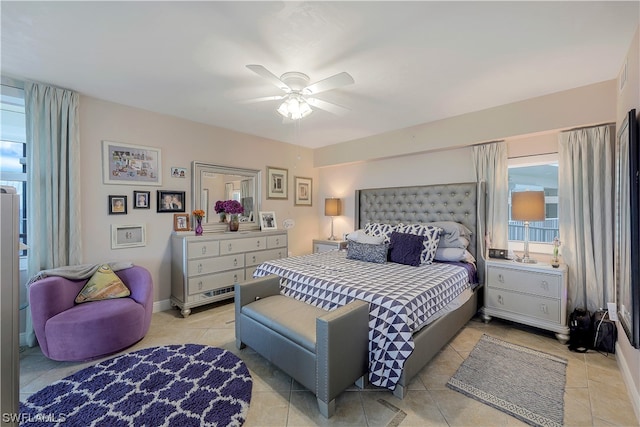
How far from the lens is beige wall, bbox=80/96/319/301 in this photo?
2928 millimetres

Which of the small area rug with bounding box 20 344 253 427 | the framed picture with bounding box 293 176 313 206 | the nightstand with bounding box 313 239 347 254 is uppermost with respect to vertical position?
the framed picture with bounding box 293 176 313 206

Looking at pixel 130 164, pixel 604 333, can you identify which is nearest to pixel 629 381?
pixel 604 333

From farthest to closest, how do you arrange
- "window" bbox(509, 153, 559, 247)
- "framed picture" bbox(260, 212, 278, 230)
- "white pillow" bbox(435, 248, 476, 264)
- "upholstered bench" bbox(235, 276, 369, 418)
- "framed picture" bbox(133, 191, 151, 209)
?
"framed picture" bbox(260, 212, 278, 230) → "framed picture" bbox(133, 191, 151, 209) → "white pillow" bbox(435, 248, 476, 264) → "window" bbox(509, 153, 559, 247) → "upholstered bench" bbox(235, 276, 369, 418)

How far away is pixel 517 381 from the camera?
2029mm

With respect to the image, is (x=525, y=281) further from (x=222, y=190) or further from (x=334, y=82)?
(x=222, y=190)

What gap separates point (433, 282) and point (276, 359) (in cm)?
149

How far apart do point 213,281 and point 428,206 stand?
318 cm

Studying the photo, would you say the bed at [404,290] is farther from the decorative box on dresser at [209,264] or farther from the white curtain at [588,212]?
the decorative box on dresser at [209,264]

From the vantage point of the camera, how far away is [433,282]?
7.72ft

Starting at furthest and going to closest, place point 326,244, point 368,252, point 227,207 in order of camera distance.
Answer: point 326,244, point 227,207, point 368,252

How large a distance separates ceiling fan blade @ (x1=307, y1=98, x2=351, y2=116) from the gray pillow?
1.62 metres

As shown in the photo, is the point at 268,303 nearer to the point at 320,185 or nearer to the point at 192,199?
the point at 192,199

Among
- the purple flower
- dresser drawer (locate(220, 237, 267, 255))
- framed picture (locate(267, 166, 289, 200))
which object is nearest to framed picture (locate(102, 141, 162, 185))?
the purple flower

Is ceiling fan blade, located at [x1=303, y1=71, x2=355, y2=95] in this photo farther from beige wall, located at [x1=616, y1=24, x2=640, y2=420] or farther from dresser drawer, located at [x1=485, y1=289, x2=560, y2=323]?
dresser drawer, located at [x1=485, y1=289, x2=560, y2=323]
